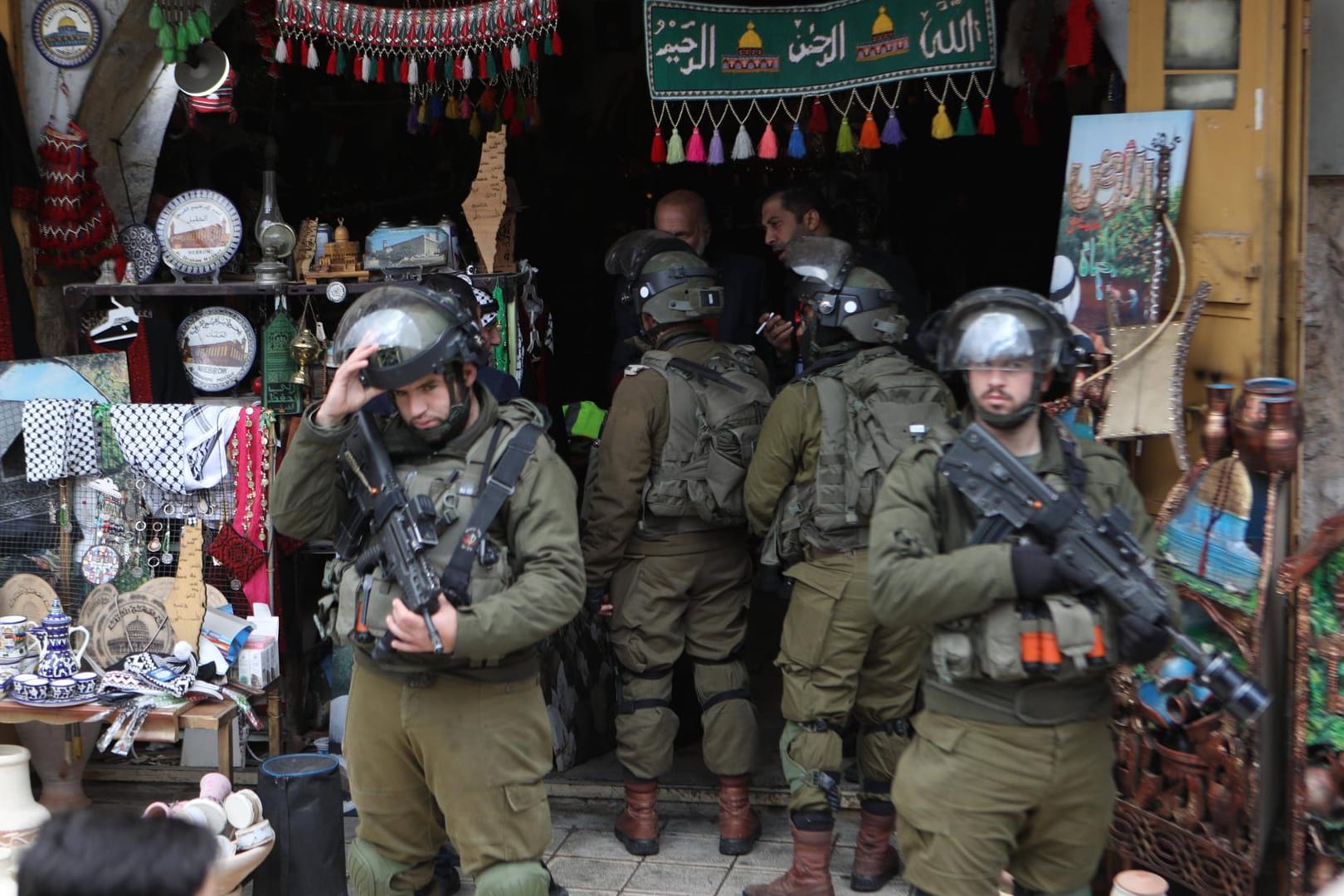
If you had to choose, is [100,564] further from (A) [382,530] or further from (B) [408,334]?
(B) [408,334]

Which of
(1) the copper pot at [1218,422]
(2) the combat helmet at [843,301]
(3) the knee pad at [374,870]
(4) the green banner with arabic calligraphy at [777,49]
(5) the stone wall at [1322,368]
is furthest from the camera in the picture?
(4) the green banner with arabic calligraphy at [777,49]

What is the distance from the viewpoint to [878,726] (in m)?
5.00

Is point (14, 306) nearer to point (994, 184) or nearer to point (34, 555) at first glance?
point (34, 555)

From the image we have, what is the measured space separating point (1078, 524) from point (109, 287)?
412 centimetres

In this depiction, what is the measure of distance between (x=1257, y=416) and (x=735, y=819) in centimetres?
230

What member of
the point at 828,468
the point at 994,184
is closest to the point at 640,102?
the point at 994,184

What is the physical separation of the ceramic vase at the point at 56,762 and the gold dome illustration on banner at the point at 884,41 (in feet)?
12.7

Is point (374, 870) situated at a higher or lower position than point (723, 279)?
lower

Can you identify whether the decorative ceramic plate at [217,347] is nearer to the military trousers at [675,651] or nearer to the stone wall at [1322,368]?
the military trousers at [675,651]

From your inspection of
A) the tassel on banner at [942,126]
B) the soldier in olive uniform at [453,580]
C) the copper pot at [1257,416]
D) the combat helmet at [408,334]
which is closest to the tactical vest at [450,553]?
the soldier in olive uniform at [453,580]

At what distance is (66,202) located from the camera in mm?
5859

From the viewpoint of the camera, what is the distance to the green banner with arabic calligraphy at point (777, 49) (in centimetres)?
556

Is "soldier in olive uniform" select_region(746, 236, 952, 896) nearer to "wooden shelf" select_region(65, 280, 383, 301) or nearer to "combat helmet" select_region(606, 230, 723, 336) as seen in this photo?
"combat helmet" select_region(606, 230, 723, 336)

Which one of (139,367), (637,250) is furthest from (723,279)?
(139,367)
